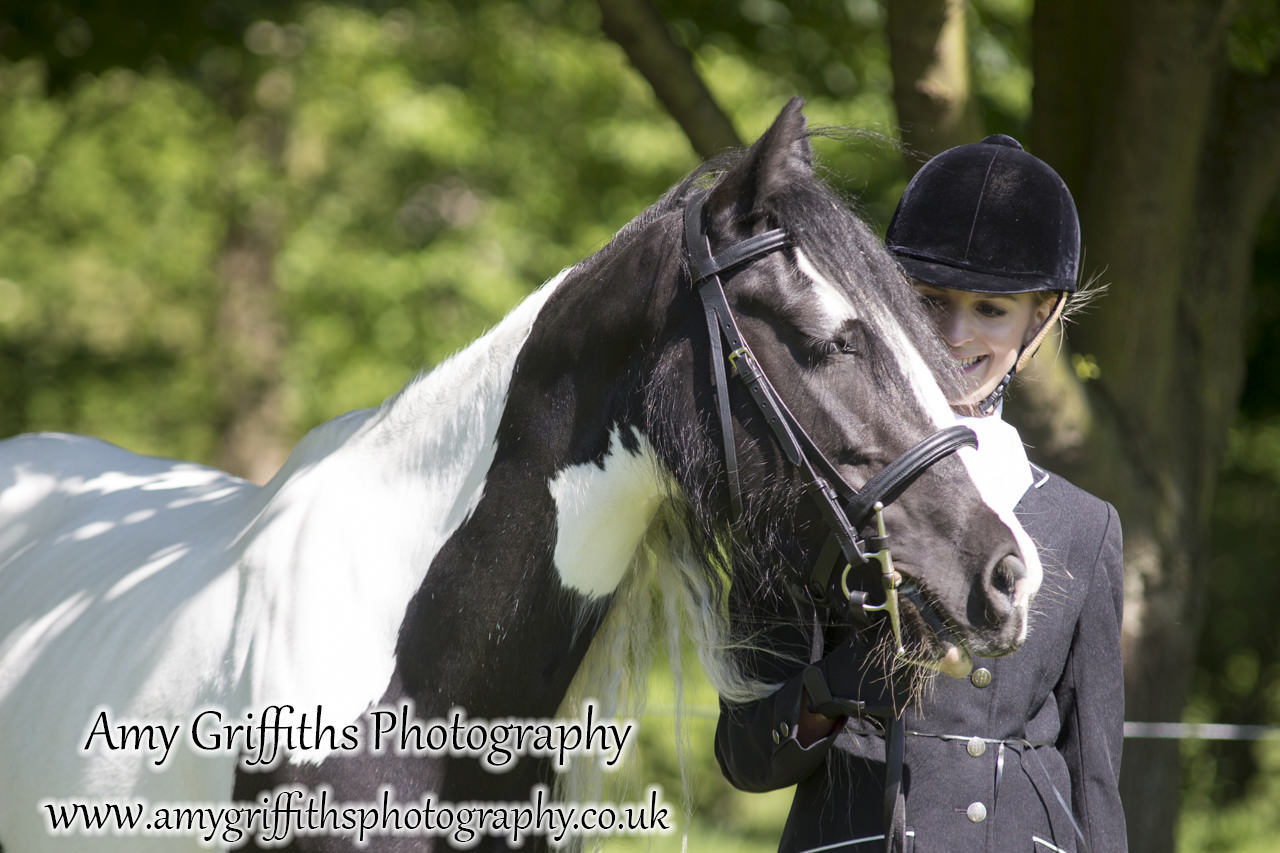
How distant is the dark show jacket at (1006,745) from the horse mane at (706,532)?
181 millimetres

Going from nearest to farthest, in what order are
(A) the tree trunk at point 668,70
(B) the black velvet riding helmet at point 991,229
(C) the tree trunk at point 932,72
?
(B) the black velvet riding helmet at point 991,229 → (C) the tree trunk at point 932,72 → (A) the tree trunk at point 668,70

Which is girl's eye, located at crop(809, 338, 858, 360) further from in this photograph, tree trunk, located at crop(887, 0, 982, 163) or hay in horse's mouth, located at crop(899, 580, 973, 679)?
tree trunk, located at crop(887, 0, 982, 163)

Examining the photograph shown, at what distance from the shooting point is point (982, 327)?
2.40m

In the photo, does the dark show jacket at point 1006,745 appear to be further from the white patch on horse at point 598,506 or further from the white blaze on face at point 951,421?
the white patch on horse at point 598,506

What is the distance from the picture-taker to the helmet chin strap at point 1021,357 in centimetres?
235

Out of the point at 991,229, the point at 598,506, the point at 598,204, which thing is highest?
the point at 598,204

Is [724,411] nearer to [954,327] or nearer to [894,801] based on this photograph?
[954,327]

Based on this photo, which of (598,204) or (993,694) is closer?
(993,694)

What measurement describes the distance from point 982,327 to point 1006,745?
83 centimetres

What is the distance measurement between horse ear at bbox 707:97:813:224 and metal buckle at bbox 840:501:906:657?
62 cm

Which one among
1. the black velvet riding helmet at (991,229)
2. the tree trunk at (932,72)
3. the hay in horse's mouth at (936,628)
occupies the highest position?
the tree trunk at (932,72)

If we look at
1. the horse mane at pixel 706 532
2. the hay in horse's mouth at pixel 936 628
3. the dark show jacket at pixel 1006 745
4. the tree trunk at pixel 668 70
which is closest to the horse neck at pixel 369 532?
the horse mane at pixel 706 532

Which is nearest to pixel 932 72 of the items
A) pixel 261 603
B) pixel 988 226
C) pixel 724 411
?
pixel 988 226

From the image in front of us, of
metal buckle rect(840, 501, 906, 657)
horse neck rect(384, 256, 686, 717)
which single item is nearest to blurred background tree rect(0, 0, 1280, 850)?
horse neck rect(384, 256, 686, 717)
